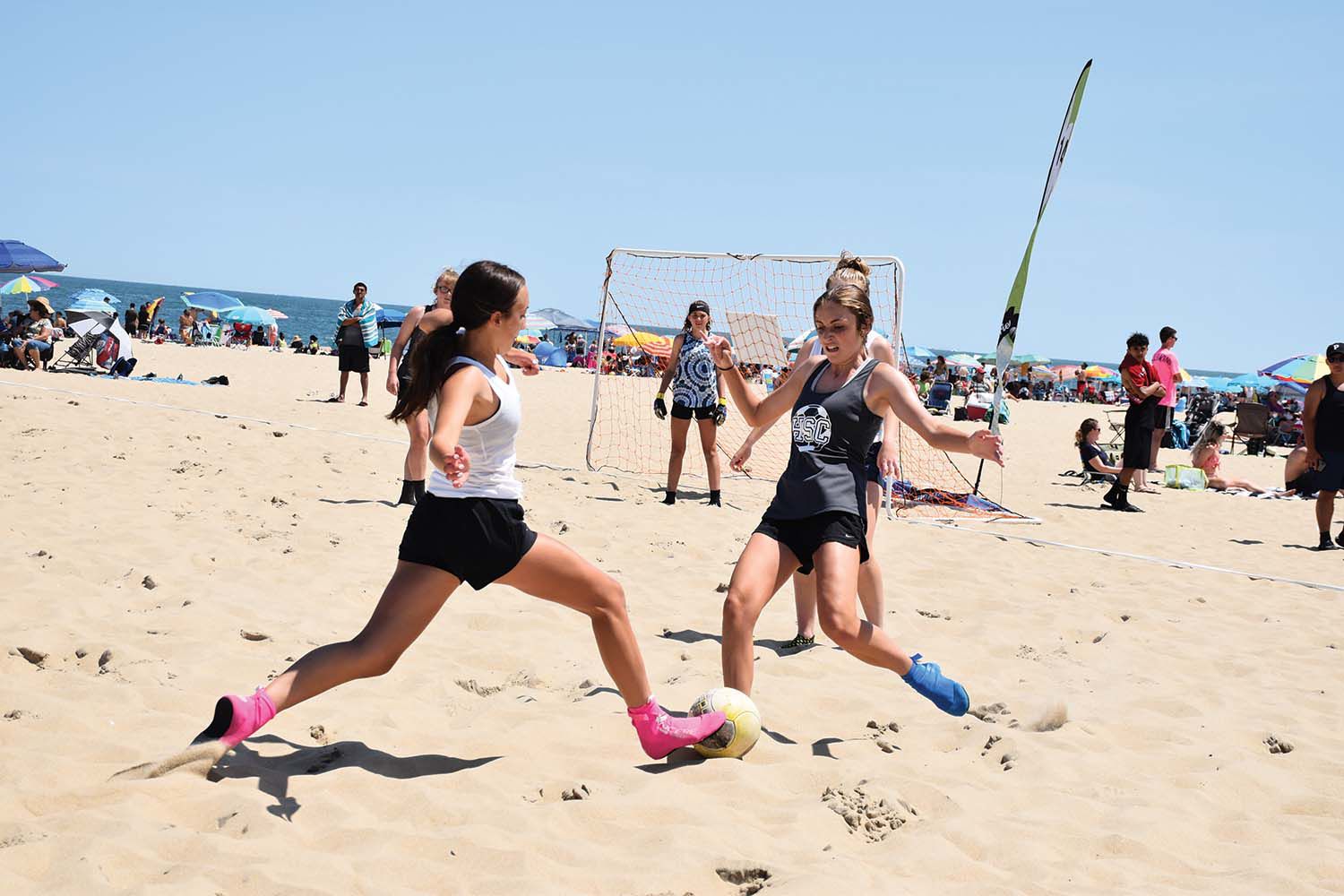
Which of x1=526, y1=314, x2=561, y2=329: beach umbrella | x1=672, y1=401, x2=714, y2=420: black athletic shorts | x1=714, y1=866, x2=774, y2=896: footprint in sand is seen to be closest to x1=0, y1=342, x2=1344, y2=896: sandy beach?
x1=714, y1=866, x2=774, y2=896: footprint in sand

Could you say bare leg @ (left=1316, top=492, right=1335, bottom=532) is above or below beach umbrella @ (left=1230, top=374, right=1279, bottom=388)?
below

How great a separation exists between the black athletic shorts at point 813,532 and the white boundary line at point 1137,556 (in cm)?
536

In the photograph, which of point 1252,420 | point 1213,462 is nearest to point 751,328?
point 1213,462

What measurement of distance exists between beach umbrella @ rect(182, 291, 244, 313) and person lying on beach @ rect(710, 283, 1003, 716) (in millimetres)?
37276

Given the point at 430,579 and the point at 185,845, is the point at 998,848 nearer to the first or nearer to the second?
the point at 430,579

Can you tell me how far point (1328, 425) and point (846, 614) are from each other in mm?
7606

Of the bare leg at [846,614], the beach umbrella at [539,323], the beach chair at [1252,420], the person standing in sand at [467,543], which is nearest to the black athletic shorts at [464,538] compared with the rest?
the person standing in sand at [467,543]

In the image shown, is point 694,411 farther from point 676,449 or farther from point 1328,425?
point 1328,425

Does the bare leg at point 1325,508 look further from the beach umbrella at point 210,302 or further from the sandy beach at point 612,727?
the beach umbrella at point 210,302

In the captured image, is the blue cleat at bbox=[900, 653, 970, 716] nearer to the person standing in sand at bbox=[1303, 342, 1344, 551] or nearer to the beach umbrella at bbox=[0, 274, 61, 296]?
the person standing in sand at bbox=[1303, 342, 1344, 551]

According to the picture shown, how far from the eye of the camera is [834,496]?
3791mm

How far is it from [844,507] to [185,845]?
2.28 m

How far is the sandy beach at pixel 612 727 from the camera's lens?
2.80m

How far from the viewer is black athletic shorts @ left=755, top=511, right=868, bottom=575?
3756 mm
